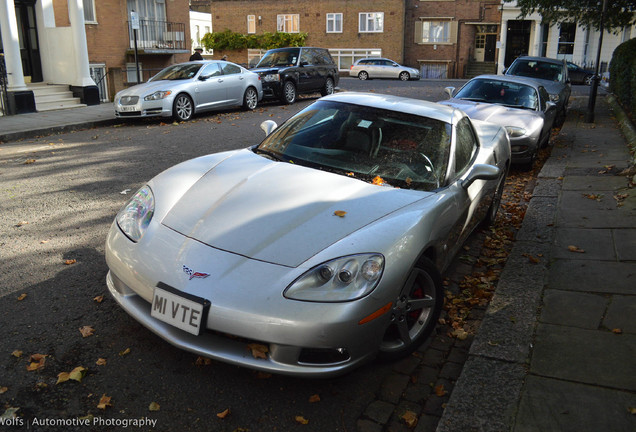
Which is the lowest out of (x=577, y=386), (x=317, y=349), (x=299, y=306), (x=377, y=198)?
(x=577, y=386)

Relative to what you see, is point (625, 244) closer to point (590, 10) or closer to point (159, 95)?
point (159, 95)

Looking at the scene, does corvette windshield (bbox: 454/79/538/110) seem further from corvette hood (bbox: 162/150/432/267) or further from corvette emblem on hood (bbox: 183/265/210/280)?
corvette emblem on hood (bbox: 183/265/210/280)

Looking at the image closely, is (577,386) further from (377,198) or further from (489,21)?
(489,21)

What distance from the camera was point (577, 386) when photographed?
3.25 meters

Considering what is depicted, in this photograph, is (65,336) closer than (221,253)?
No

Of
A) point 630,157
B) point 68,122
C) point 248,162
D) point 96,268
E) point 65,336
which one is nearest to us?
point 65,336

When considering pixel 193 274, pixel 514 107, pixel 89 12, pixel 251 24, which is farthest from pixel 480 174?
pixel 251 24

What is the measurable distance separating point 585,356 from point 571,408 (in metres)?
0.65

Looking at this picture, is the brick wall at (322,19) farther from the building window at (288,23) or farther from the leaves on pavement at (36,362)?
the leaves on pavement at (36,362)

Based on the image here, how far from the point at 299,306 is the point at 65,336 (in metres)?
1.69

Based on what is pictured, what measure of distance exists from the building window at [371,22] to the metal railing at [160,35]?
23998 millimetres

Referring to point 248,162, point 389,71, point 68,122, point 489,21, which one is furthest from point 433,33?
point 248,162

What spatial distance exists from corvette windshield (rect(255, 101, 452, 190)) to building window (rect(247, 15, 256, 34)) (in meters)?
48.8

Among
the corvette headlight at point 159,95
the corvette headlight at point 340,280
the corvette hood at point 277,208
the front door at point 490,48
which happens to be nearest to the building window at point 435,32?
the front door at point 490,48
